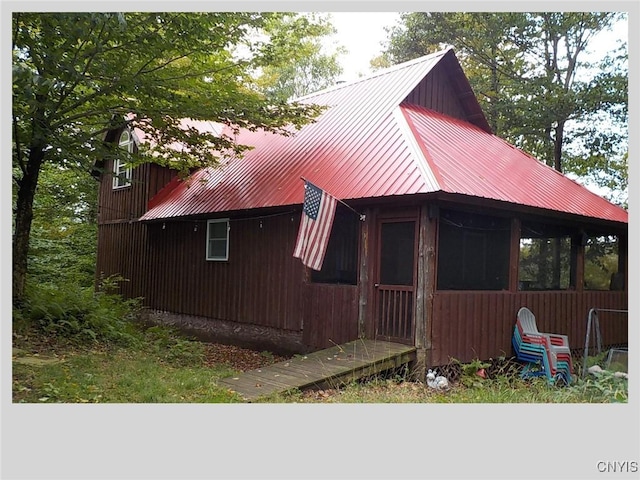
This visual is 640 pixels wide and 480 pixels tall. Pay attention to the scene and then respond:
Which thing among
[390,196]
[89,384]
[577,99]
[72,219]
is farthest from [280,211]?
[72,219]

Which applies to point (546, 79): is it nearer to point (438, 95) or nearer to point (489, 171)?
point (438, 95)

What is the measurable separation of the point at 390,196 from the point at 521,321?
370 centimetres

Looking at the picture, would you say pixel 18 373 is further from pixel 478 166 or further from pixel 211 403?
pixel 478 166

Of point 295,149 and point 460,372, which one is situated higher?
point 295,149

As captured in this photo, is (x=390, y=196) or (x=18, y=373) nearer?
(x=18, y=373)

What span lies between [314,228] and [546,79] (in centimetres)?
1432

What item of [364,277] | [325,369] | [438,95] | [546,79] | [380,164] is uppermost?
[546,79]

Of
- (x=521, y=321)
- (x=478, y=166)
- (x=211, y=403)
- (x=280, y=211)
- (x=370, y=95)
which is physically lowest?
(x=211, y=403)

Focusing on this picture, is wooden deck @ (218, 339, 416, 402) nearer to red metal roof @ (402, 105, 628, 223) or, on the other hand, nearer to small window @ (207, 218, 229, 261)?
red metal roof @ (402, 105, 628, 223)

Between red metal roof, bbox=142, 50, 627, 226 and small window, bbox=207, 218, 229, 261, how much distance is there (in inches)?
21.5

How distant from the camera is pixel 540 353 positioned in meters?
9.62

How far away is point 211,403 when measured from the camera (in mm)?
6801

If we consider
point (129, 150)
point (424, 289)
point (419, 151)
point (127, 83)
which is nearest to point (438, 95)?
point (419, 151)

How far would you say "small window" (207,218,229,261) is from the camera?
41.9 feet
